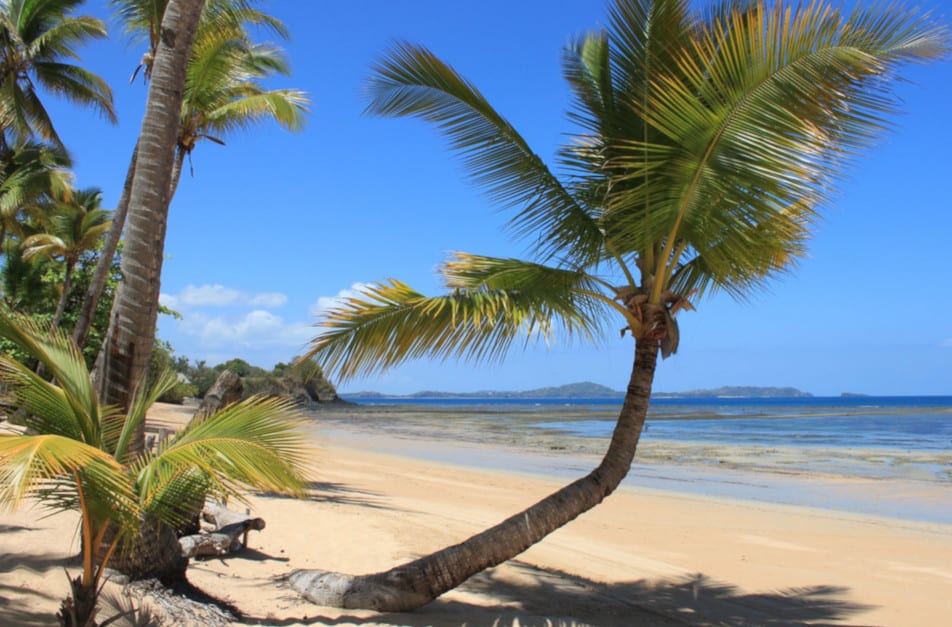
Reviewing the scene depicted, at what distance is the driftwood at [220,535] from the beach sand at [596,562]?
0.13 meters

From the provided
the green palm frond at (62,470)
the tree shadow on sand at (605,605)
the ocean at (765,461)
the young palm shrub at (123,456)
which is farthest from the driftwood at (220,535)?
the ocean at (765,461)

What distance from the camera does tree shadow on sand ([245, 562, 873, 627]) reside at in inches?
204

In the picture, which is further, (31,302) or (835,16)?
(31,302)

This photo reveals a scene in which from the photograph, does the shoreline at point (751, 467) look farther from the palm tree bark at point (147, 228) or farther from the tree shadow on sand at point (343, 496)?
the palm tree bark at point (147, 228)

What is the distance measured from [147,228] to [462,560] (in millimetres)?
3177

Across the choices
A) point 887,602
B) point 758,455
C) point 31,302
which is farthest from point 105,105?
point 758,455

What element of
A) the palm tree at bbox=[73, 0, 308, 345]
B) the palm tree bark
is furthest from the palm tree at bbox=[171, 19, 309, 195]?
the palm tree bark

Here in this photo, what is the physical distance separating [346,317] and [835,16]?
371 cm

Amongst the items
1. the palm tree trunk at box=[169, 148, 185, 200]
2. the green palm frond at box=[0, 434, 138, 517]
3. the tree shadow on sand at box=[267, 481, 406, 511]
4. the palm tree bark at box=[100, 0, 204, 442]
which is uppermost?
the palm tree trunk at box=[169, 148, 185, 200]

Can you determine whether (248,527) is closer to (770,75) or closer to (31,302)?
(770,75)

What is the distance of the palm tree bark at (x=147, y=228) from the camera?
470 cm

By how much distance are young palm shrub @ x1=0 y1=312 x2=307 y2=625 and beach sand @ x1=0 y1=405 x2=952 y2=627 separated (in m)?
0.88

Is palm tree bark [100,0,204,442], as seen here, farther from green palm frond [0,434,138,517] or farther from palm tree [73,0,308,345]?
palm tree [73,0,308,345]

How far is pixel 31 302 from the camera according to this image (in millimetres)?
25281
